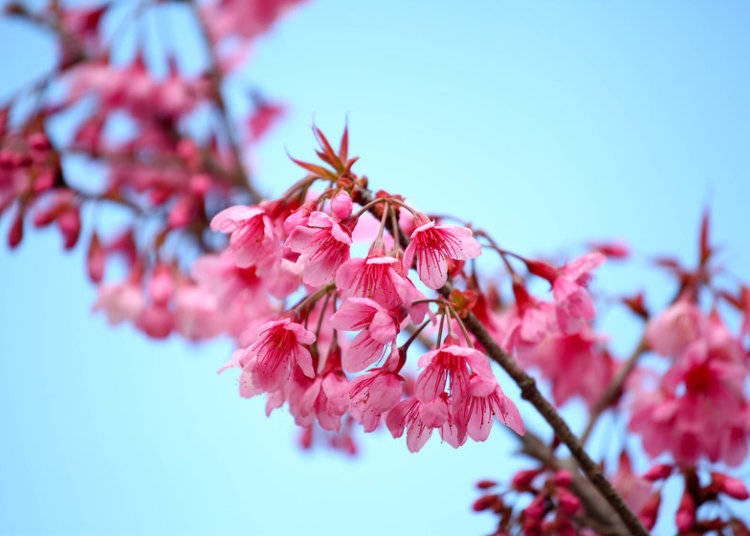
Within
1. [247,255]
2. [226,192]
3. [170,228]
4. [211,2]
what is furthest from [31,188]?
[211,2]

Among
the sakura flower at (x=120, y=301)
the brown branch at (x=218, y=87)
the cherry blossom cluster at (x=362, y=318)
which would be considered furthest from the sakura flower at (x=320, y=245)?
the brown branch at (x=218, y=87)

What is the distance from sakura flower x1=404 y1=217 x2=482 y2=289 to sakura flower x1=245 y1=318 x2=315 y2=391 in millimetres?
172

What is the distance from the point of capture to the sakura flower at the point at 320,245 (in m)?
0.94

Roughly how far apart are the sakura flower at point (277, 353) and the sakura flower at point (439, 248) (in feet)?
0.56

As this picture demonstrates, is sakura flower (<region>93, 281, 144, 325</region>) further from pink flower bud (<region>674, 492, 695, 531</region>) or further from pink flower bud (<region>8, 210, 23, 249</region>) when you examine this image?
pink flower bud (<region>674, 492, 695, 531</region>)

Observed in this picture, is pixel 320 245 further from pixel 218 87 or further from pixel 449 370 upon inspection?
pixel 218 87

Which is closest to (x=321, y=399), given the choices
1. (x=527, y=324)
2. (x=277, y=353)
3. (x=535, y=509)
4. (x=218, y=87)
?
(x=277, y=353)

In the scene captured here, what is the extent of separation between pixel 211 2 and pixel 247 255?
251 cm

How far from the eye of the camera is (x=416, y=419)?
980 millimetres

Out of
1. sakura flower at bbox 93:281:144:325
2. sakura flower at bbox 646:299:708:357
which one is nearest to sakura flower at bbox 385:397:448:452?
sakura flower at bbox 646:299:708:357

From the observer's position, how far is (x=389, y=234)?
109cm

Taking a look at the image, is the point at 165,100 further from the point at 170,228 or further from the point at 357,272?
the point at 357,272

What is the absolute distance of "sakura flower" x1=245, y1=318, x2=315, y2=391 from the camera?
3.29ft

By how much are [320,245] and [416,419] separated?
24 centimetres
